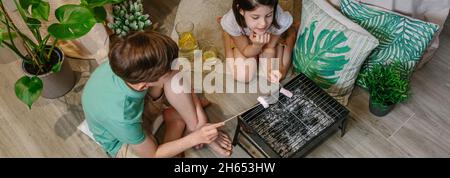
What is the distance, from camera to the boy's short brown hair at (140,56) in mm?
1034

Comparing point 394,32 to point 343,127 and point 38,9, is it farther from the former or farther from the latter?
point 38,9

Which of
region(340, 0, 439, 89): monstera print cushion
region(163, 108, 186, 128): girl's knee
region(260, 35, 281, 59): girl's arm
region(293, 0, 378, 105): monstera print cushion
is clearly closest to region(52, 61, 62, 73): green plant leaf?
region(163, 108, 186, 128): girl's knee

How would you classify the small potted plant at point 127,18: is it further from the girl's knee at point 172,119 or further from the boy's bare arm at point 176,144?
the boy's bare arm at point 176,144

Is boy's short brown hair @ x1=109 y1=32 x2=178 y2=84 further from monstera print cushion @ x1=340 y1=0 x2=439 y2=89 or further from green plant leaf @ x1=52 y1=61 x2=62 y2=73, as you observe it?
monstera print cushion @ x1=340 y1=0 x2=439 y2=89

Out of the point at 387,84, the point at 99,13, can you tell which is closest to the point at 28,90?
the point at 99,13

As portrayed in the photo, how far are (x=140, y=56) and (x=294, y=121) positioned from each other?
0.64 m

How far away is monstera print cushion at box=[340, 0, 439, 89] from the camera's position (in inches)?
54.7

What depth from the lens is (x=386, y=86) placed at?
1.45 metres

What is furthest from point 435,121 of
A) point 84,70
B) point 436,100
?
point 84,70

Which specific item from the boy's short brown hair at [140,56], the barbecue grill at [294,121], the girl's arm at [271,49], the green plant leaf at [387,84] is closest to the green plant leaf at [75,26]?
the boy's short brown hair at [140,56]

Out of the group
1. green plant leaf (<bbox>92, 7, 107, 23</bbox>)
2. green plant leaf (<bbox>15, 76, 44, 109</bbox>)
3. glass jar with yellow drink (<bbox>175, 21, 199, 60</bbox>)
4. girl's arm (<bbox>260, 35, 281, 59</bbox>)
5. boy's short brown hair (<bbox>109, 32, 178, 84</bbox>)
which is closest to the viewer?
boy's short brown hair (<bbox>109, 32, 178, 84</bbox>)

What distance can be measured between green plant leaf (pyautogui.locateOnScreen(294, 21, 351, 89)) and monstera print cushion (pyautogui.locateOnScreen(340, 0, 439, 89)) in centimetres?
12

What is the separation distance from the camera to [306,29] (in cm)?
152

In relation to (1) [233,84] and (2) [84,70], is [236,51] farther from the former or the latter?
(2) [84,70]
